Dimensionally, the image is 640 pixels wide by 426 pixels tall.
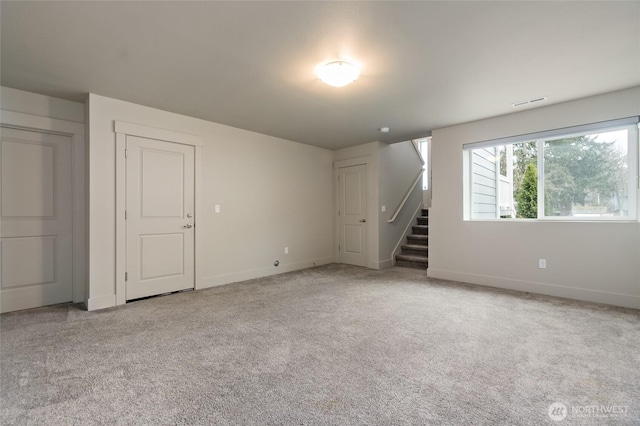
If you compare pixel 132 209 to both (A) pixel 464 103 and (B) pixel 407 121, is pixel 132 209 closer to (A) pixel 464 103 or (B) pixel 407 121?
(B) pixel 407 121

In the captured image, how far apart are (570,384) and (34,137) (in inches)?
215

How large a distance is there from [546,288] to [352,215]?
3295mm

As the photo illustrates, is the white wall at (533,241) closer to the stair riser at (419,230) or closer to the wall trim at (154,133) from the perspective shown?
the stair riser at (419,230)

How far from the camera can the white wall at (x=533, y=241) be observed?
11.0ft

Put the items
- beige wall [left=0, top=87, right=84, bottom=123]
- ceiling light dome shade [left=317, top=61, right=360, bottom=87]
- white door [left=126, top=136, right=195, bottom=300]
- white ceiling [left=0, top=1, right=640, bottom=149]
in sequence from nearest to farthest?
white ceiling [left=0, top=1, right=640, bottom=149] < ceiling light dome shade [left=317, top=61, right=360, bottom=87] < beige wall [left=0, top=87, right=84, bottom=123] < white door [left=126, top=136, right=195, bottom=300]

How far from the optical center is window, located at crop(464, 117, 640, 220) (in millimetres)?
3436

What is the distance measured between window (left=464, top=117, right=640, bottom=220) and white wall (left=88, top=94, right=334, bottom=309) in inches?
111

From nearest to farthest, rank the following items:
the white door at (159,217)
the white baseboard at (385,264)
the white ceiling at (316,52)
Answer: the white ceiling at (316,52) → the white door at (159,217) → the white baseboard at (385,264)

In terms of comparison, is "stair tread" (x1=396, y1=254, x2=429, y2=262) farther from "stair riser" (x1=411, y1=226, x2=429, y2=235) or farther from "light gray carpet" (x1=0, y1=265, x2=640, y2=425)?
"light gray carpet" (x1=0, y1=265, x2=640, y2=425)

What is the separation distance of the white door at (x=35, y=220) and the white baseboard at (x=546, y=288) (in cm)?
520

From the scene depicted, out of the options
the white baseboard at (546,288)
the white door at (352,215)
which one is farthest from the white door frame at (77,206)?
the white baseboard at (546,288)

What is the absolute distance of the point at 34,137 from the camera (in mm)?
3385

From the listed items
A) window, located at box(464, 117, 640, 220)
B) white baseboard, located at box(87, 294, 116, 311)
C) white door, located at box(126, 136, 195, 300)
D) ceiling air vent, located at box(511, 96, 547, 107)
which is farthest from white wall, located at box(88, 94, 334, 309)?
ceiling air vent, located at box(511, 96, 547, 107)

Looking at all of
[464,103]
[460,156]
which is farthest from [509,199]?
[464,103]
